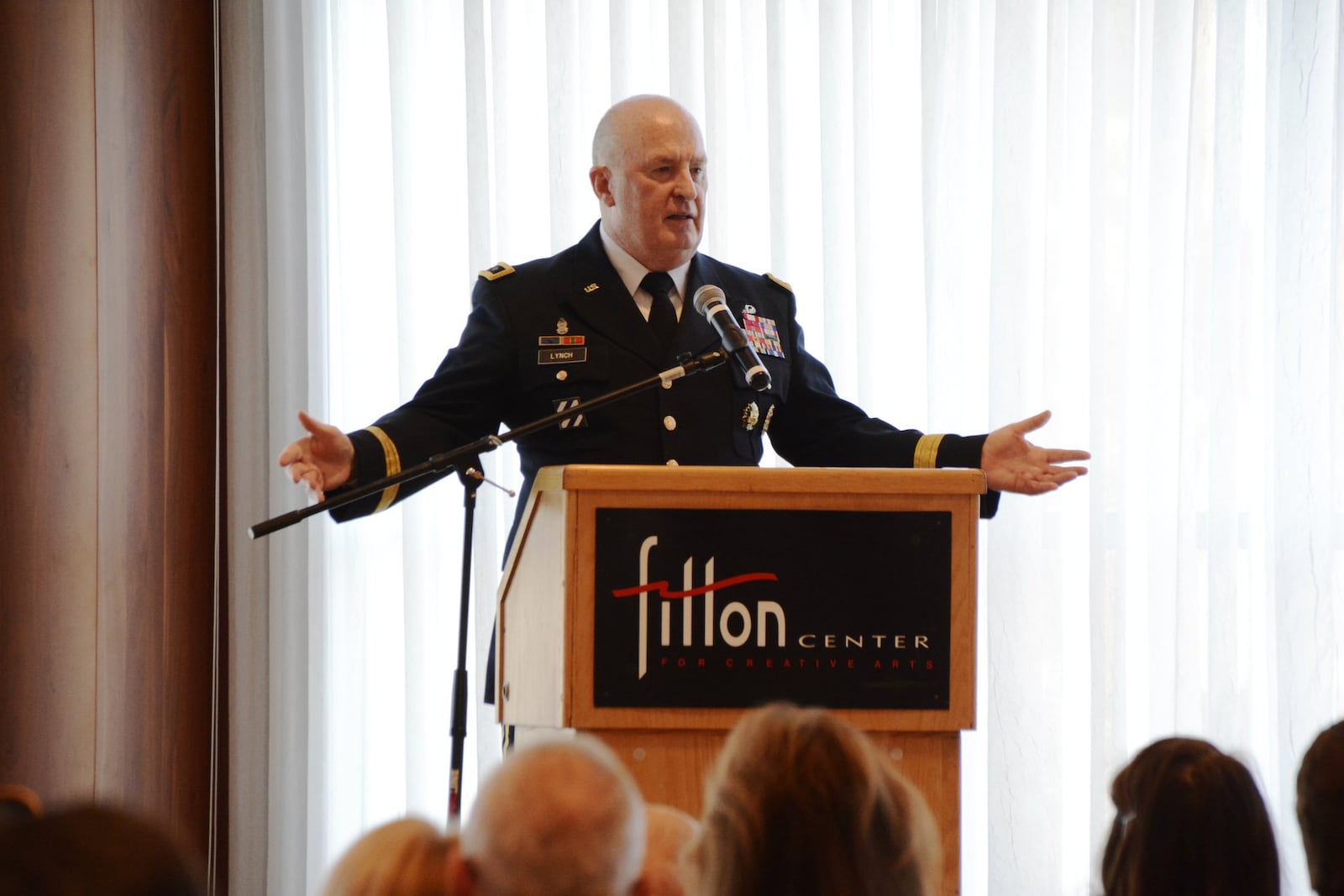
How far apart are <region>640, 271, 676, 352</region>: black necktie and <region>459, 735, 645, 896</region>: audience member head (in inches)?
56.9

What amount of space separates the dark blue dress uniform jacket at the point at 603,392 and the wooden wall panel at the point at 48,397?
3.00ft

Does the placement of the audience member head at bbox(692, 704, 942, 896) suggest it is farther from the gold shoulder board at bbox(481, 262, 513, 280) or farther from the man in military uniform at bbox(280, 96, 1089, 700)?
the gold shoulder board at bbox(481, 262, 513, 280)

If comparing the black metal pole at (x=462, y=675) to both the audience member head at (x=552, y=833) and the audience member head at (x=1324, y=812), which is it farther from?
the audience member head at (x=1324, y=812)

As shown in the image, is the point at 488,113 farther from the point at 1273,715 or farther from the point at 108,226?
the point at 1273,715

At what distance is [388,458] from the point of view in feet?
6.81

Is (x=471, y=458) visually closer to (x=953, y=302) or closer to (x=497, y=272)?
(x=497, y=272)

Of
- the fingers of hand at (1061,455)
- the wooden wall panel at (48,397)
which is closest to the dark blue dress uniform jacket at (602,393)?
the fingers of hand at (1061,455)

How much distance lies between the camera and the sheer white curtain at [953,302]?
331cm

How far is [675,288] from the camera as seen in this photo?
238cm

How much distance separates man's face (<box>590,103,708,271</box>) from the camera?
2.35 meters

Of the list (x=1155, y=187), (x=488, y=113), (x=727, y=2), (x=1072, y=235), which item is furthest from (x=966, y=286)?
(x=488, y=113)

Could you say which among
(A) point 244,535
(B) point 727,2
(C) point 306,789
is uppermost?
(B) point 727,2

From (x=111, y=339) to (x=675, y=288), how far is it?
51.7 inches

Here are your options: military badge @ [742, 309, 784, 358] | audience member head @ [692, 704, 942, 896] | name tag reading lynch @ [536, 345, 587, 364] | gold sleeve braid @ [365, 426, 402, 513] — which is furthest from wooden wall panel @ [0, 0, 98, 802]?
audience member head @ [692, 704, 942, 896]
